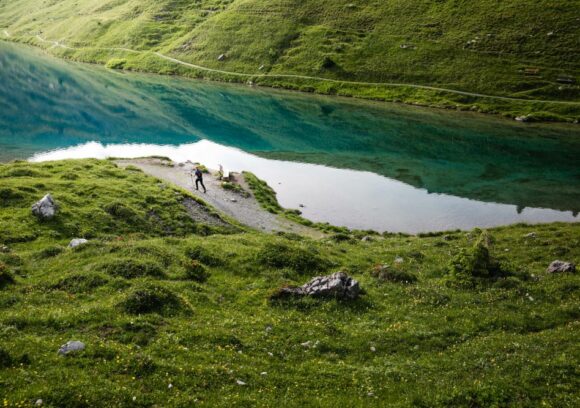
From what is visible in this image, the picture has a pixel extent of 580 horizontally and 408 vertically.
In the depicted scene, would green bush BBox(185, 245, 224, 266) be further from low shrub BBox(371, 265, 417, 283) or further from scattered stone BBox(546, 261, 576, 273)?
scattered stone BBox(546, 261, 576, 273)

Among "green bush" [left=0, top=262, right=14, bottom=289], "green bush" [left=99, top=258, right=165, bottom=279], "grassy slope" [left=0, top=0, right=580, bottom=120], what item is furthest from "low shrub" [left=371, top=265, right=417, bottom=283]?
"grassy slope" [left=0, top=0, right=580, bottom=120]

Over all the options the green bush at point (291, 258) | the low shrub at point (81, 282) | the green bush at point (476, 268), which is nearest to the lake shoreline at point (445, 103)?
the green bush at point (476, 268)

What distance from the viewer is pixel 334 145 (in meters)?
87.4

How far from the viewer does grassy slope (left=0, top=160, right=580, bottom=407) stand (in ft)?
54.1

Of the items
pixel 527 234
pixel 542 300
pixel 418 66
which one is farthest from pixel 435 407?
pixel 418 66

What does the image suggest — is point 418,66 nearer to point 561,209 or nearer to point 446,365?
point 561,209

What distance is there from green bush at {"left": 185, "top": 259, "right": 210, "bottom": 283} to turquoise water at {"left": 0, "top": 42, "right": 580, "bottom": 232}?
1094 inches

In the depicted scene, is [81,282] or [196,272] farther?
[196,272]

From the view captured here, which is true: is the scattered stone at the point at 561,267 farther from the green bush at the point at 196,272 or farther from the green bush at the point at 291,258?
the green bush at the point at 196,272

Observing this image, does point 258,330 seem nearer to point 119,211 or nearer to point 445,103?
point 119,211

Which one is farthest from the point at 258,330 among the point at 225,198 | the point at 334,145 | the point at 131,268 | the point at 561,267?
the point at 334,145

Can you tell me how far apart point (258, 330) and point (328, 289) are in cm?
578

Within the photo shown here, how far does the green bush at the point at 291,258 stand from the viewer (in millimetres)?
31375

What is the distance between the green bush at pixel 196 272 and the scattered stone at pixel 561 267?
2391 cm
